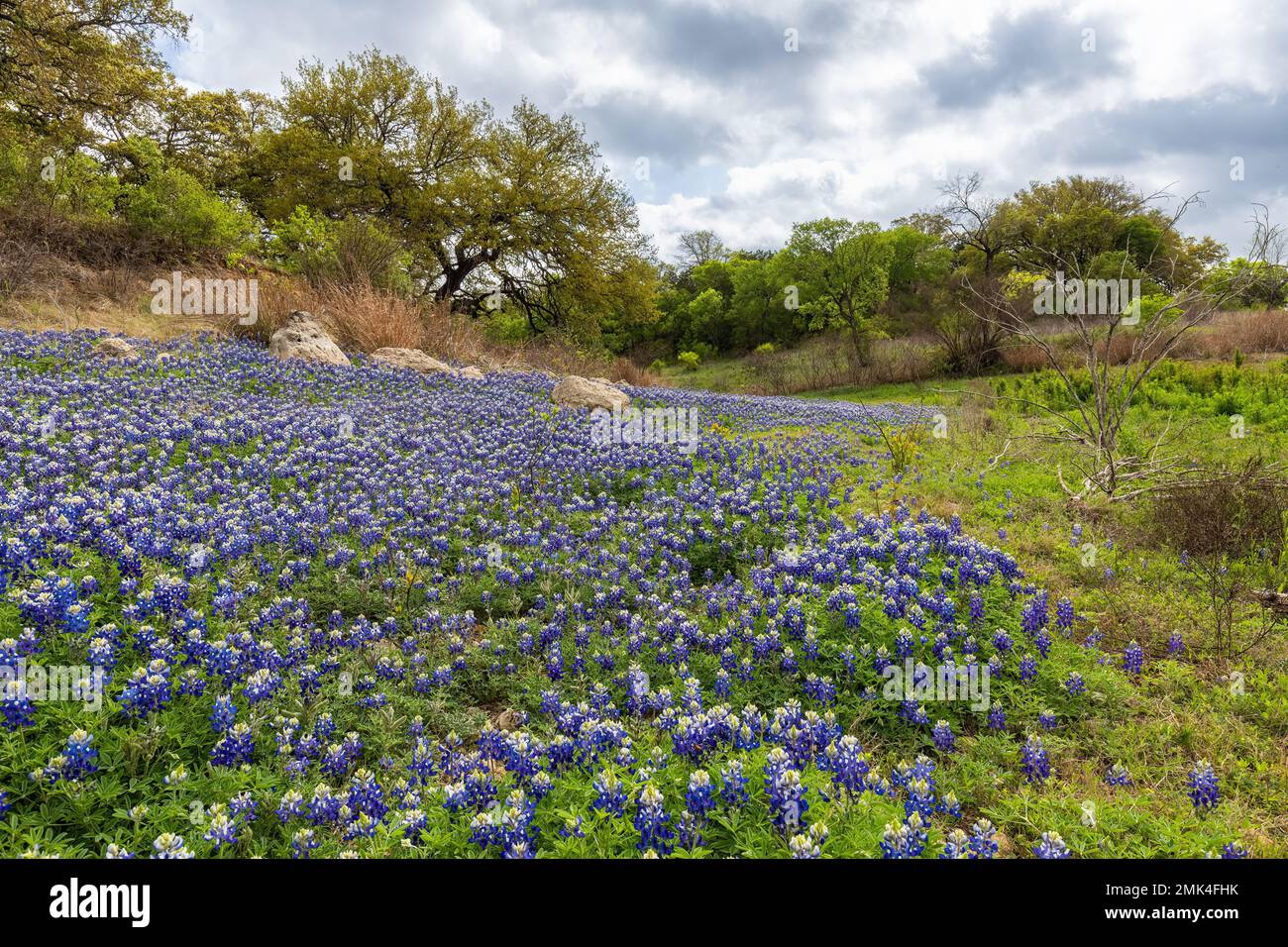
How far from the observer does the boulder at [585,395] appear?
45.5 feet

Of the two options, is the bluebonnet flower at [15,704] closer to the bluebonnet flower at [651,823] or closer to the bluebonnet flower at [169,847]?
the bluebonnet flower at [169,847]

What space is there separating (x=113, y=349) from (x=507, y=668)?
11966mm

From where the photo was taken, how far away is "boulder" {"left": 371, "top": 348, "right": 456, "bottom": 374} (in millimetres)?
15109

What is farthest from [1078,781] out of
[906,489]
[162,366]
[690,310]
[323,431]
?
[690,310]

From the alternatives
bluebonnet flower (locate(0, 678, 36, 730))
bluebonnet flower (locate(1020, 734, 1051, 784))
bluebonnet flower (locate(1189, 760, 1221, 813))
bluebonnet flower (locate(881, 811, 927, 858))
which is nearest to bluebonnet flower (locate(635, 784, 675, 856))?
bluebonnet flower (locate(881, 811, 927, 858))

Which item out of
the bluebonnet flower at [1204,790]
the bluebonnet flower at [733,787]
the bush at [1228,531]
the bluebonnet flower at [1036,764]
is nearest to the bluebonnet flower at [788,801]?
the bluebonnet flower at [733,787]

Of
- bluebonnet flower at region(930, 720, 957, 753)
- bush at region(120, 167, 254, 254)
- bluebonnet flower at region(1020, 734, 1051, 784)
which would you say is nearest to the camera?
bluebonnet flower at region(1020, 734, 1051, 784)

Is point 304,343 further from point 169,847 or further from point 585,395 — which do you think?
point 169,847

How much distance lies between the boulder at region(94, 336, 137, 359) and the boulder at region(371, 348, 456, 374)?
467cm

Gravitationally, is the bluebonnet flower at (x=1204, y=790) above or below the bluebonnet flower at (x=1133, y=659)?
below

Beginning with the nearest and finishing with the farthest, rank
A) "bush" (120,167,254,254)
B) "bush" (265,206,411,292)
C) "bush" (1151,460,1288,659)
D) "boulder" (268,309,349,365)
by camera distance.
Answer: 1. "bush" (1151,460,1288,659)
2. "boulder" (268,309,349,365)
3. "bush" (265,206,411,292)
4. "bush" (120,167,254,254)

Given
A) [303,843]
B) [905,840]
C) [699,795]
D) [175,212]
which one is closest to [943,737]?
[905,840]

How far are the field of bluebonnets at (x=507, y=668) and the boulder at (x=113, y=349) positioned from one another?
331cm

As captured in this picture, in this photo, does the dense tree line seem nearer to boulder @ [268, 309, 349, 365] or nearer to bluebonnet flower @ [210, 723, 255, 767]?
boulder @ [268, 309, 349, 365]
